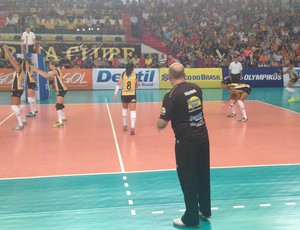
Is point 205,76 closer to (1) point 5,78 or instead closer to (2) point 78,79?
(2) point 78,79

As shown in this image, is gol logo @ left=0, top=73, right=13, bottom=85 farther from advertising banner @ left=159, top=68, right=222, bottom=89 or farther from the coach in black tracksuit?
the coach in black tracksuit

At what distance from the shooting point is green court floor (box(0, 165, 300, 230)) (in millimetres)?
4641

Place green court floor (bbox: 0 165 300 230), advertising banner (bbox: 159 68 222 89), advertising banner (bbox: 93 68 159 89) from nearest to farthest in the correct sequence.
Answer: green court floor (bbox: 0 165 300 230)
advertising banner (bbox: 93 68 159 89)
advertising banner (bbox: 159 68 222 89)

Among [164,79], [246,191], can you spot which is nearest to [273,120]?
[246,191]

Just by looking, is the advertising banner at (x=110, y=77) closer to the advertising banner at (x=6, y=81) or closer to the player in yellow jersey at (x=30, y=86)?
the advertising banner at (x=6, y=81)

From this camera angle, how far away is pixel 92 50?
2389 centimetres

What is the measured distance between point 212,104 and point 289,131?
17.4ft

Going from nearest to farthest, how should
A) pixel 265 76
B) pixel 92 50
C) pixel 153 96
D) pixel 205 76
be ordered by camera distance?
pixel 153 96 < pixel 205 76 < pixel 265 76 < pixel 92 50

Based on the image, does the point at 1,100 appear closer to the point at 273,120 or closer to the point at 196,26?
the point at 273,120

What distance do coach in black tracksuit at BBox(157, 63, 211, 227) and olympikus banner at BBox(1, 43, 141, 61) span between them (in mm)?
19974

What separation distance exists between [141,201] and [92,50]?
19.7 m

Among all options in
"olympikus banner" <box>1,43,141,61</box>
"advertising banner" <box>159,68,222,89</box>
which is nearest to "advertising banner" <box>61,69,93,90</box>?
"olympikus banner" <box>1,43,141,61</box>

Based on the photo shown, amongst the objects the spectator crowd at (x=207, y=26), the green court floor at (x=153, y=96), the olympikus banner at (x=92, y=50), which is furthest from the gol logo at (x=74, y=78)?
the olympikus banner at (x=92, y=50)

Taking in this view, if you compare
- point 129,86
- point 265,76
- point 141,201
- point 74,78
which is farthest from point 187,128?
point 265,76
